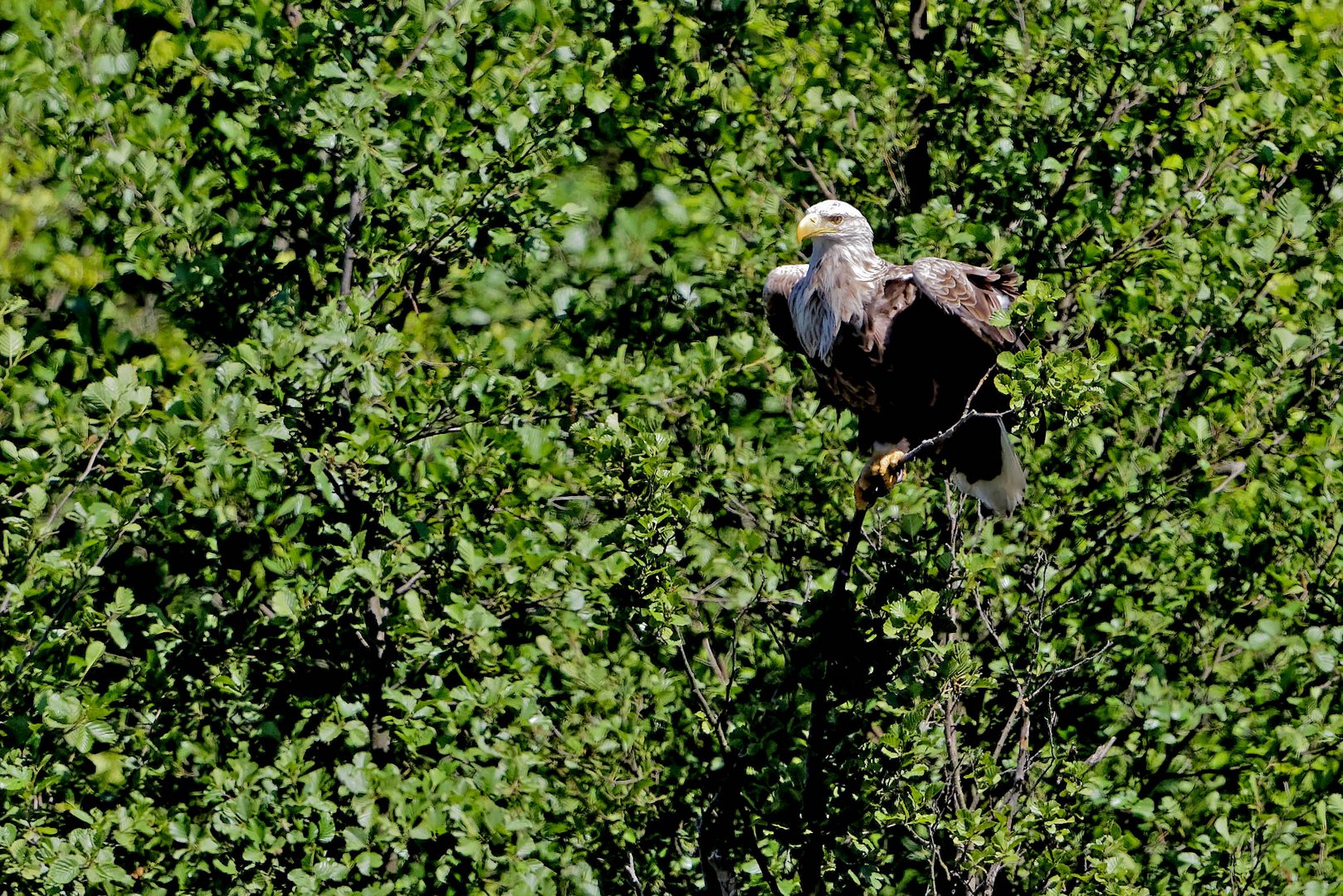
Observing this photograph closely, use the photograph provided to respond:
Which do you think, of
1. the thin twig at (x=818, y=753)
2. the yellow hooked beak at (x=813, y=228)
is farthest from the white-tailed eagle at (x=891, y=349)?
the thin twig at (x=818, y=753)

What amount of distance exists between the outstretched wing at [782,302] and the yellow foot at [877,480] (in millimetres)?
552

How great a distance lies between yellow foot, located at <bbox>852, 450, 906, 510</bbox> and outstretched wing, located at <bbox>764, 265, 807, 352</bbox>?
552 millimetres

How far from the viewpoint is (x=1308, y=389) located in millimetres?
5340

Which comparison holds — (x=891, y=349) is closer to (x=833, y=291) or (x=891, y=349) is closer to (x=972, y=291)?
(x=833, y=291)

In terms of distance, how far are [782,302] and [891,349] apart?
21.5 inches

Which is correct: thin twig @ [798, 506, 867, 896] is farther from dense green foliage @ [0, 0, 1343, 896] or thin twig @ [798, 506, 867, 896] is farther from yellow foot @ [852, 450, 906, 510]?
yellow foot @ [852, 450, 906, 510]

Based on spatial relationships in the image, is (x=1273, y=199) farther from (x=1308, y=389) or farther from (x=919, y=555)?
(x=919, y=555)

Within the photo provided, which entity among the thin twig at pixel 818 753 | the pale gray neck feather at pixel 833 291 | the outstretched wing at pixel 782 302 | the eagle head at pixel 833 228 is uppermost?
the eagle head at pixel 833 228

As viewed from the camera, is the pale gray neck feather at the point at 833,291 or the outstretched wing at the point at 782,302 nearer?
the pale gray neck feather at the point at 833,291

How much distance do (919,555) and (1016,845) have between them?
43.2 inches

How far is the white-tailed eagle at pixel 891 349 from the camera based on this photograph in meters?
4.62

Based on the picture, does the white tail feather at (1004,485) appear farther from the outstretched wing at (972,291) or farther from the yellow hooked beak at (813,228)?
the yellow hooked beak at (813,228)

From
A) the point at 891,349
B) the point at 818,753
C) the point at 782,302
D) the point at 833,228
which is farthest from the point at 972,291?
the point at 818,753

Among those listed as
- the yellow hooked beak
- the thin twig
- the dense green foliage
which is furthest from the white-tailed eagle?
the thin twig
